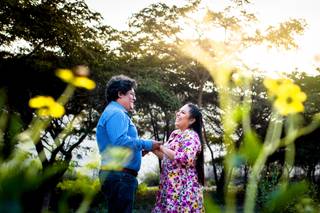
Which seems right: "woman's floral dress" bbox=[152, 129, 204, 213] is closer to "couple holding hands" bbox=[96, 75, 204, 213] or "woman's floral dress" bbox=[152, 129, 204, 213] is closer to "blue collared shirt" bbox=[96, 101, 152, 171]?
"couple holding hands" bbox=[96, 75, 204, 213]

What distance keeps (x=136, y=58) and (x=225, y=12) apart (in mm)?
3563

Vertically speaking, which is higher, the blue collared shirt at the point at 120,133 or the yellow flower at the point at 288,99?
the blue collared shirt at the point at 120,133

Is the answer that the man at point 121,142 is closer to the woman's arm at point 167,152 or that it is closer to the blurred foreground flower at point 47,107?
the woman's arm at point 167,152

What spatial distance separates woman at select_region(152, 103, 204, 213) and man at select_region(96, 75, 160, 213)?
528 millimetres

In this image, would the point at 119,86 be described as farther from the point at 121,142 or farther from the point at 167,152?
the point at 167,152

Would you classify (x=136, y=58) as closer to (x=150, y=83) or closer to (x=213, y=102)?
(x=150, y=83)

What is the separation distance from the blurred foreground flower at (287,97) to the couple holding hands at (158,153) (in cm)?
224

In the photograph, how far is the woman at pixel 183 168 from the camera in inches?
139

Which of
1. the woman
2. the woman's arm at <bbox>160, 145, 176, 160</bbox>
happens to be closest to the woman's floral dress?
the woman

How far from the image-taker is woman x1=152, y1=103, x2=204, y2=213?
139 inches

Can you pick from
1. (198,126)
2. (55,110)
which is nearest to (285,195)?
(55,110)

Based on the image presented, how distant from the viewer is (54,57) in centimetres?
1159

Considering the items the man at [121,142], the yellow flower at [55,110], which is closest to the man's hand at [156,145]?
the man at [121,142]

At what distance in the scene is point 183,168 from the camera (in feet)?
11.9
